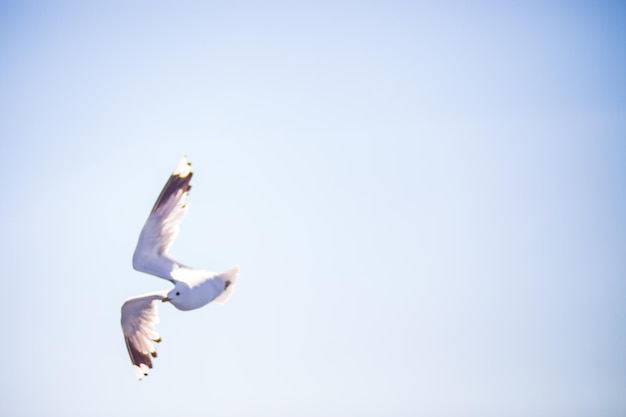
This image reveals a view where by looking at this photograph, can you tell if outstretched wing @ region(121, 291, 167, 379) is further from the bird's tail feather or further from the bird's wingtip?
the bird's wingtip

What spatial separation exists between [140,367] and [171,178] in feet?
13.7

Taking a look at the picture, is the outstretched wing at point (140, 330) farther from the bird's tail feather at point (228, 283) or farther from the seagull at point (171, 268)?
the bird's tail feather at point (228, 283)

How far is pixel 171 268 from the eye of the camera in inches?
424

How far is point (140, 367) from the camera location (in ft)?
40.1

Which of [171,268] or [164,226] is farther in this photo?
[164,226]

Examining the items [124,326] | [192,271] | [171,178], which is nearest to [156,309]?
[124,326]

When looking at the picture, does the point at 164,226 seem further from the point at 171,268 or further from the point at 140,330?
the point at 140,330

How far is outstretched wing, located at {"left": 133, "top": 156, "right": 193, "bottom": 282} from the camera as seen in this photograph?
10844 mm

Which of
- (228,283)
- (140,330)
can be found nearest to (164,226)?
(228,283)

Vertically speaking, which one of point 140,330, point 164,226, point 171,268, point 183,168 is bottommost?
point 140,330

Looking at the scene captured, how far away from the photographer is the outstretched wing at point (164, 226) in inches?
427

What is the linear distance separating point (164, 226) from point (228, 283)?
163 cm

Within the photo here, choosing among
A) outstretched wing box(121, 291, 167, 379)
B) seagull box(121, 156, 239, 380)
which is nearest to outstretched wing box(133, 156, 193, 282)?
seagull box(121, 156, 239, 380)

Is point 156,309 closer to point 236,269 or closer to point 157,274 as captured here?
point 157,274
